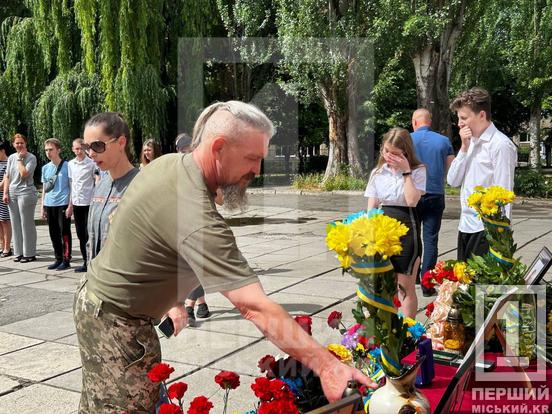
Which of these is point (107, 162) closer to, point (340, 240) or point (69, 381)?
point (69, 381)

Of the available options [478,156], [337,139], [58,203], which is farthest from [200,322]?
[337,139]

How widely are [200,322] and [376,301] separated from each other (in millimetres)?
4115

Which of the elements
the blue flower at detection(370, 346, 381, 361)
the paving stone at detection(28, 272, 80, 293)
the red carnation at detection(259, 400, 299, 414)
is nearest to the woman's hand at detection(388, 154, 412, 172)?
the blue flower at detection(370, 346, 381, 361)

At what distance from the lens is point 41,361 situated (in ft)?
15.4

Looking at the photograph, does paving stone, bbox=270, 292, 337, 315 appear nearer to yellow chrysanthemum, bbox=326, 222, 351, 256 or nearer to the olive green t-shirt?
the olive green t-shirt

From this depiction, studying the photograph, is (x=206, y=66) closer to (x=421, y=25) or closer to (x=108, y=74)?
(x=108, y=74)

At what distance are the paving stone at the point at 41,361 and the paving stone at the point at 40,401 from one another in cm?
22

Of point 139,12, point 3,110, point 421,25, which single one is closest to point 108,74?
point 139,12

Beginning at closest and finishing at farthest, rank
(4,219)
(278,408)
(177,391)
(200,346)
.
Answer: (278,408), (177,391), (200,346), (4,219)

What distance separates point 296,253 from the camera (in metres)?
9.46

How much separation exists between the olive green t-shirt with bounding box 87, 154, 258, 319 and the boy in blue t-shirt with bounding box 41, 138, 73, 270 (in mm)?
6846

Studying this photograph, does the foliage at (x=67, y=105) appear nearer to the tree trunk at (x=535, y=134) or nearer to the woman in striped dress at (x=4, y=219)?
the woman in striped dress at (x=4, y=219)

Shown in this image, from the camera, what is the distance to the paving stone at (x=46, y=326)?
17.8 ft

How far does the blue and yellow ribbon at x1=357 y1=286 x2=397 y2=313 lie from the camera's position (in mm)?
1727
